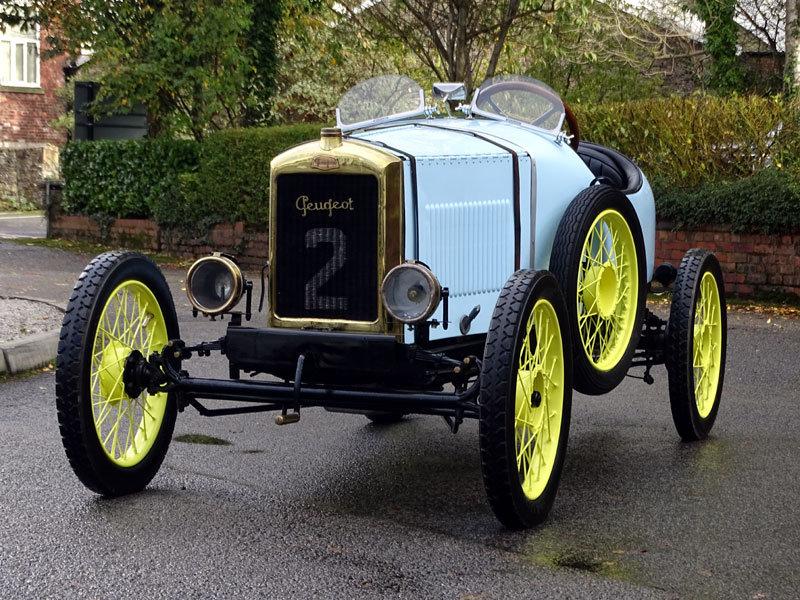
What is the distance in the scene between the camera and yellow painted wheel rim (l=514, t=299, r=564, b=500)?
5121 mm

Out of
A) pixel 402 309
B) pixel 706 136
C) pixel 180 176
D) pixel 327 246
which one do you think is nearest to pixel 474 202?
pixel 327 246

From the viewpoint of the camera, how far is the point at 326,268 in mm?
5578

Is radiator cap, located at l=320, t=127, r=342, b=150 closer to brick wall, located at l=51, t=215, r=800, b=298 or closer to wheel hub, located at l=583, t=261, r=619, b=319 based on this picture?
wheel hub, located at l=583, t=261, r=619, b=319

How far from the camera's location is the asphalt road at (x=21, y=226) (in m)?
21.8

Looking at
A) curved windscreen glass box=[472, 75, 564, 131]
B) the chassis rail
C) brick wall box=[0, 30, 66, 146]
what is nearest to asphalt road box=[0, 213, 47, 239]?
brick wall box=[0, 30, 66, 146]

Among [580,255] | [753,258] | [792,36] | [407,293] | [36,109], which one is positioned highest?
[792,36]

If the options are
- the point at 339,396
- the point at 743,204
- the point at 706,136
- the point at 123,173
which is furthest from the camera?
the point at 123,173

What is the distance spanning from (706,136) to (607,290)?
27.9ft

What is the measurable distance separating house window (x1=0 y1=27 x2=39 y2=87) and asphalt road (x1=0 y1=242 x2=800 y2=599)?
26.5 m

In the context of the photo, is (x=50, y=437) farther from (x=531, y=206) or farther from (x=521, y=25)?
(x=521, y=25)

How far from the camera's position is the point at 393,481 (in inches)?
233

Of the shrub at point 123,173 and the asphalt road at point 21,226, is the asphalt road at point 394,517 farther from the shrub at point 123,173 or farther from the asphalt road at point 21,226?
the asphalt road at point 21,226

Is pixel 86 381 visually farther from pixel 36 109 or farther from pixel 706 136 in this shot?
pixel 36 109

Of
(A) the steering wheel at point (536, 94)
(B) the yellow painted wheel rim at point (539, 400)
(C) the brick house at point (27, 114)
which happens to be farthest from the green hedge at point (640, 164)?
(C) the brick house at point (27, 114)
